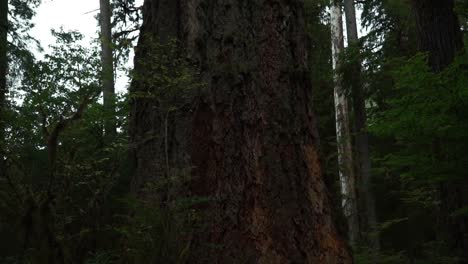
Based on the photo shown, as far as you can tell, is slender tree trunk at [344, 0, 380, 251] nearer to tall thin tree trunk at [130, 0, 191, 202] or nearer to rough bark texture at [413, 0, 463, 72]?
rough bark texture at [413, 0, 463, 72]

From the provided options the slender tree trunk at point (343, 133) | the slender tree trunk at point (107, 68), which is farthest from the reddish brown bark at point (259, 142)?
the slender tree trunk at point (343, 133)

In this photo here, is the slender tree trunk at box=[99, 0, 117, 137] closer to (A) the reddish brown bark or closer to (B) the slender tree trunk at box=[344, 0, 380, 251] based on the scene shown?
(A) the reddish brown bark

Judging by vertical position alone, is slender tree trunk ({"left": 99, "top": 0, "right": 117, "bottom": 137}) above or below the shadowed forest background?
above

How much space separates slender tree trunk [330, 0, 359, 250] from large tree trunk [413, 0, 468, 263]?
4.29 meters

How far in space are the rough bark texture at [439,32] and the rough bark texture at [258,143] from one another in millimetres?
3664

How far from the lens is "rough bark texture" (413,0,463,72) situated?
667 cm

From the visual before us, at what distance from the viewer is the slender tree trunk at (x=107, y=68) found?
9.50m

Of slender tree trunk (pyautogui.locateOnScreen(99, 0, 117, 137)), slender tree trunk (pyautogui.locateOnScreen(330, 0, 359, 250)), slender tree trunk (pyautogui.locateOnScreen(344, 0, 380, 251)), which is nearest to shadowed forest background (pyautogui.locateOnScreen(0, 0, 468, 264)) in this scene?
slender tree trunk (pyautogui.locateOnScreen(99, 0, 117, 137))

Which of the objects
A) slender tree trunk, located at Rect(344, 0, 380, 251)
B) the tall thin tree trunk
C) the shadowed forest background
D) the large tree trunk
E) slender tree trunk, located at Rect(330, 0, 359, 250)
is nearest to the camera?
the shadowed forest background

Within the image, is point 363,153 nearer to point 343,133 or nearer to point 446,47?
point 343,133

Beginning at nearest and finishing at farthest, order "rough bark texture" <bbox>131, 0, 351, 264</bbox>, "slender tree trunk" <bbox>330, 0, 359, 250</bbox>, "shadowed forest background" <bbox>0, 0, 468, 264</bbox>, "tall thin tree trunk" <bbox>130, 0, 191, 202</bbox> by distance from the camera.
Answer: "shadowed forest background" <bbox>0, 0, 468, 264</bbox>, "rough bark texture" <bbox>131, 0, 351, 264</bbox>, "tall thin tree trunk" <bbox>130, 0, 191, 202</bbox>, "slender tree trunk" <bbox>330, 0, 359, 250</bbox>

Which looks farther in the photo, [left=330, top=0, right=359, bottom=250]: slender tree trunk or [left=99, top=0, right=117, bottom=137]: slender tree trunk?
[left=330, top=0, right=359, bottom=250]: slender tree trunk

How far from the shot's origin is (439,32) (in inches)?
267

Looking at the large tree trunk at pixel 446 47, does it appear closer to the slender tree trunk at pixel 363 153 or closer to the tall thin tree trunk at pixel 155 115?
the tall thin tree trunk at pixel 155 115
